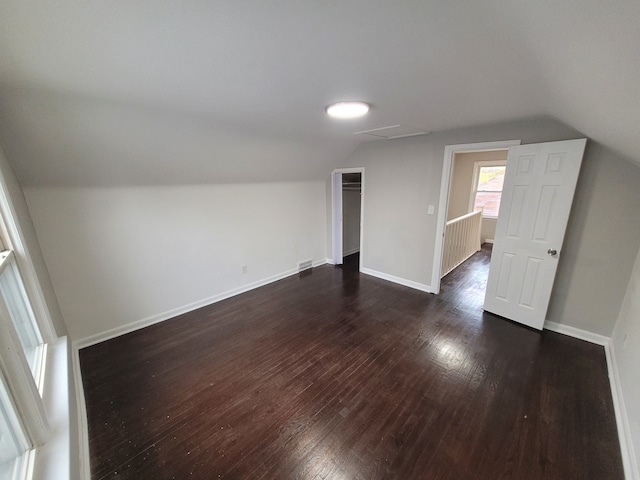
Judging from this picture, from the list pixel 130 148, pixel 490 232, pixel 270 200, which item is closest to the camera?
pixel 130 148

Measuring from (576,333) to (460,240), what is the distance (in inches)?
85.7

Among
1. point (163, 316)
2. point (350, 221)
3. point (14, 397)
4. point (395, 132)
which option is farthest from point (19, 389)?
point (350, 221)

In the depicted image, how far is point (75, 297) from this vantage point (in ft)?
8.27

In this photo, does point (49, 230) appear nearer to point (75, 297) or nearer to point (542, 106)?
point (75, 297)

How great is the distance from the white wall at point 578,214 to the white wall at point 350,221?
154 cm

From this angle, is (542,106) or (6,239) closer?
(6,239)

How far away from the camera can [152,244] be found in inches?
116

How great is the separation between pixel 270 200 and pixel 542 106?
332 centimetres

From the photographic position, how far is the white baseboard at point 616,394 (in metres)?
1.46

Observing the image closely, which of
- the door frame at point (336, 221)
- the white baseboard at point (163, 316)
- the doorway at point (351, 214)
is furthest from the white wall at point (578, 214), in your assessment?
the white baseboard at point (163, 316)

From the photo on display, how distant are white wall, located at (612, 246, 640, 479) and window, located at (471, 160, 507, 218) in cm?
396

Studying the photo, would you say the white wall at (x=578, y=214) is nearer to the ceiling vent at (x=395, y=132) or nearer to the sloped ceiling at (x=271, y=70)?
the ceiling vent at (x=395, y=132)

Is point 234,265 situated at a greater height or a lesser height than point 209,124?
lesser

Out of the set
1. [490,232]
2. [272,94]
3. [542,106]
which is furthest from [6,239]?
[490,232]
